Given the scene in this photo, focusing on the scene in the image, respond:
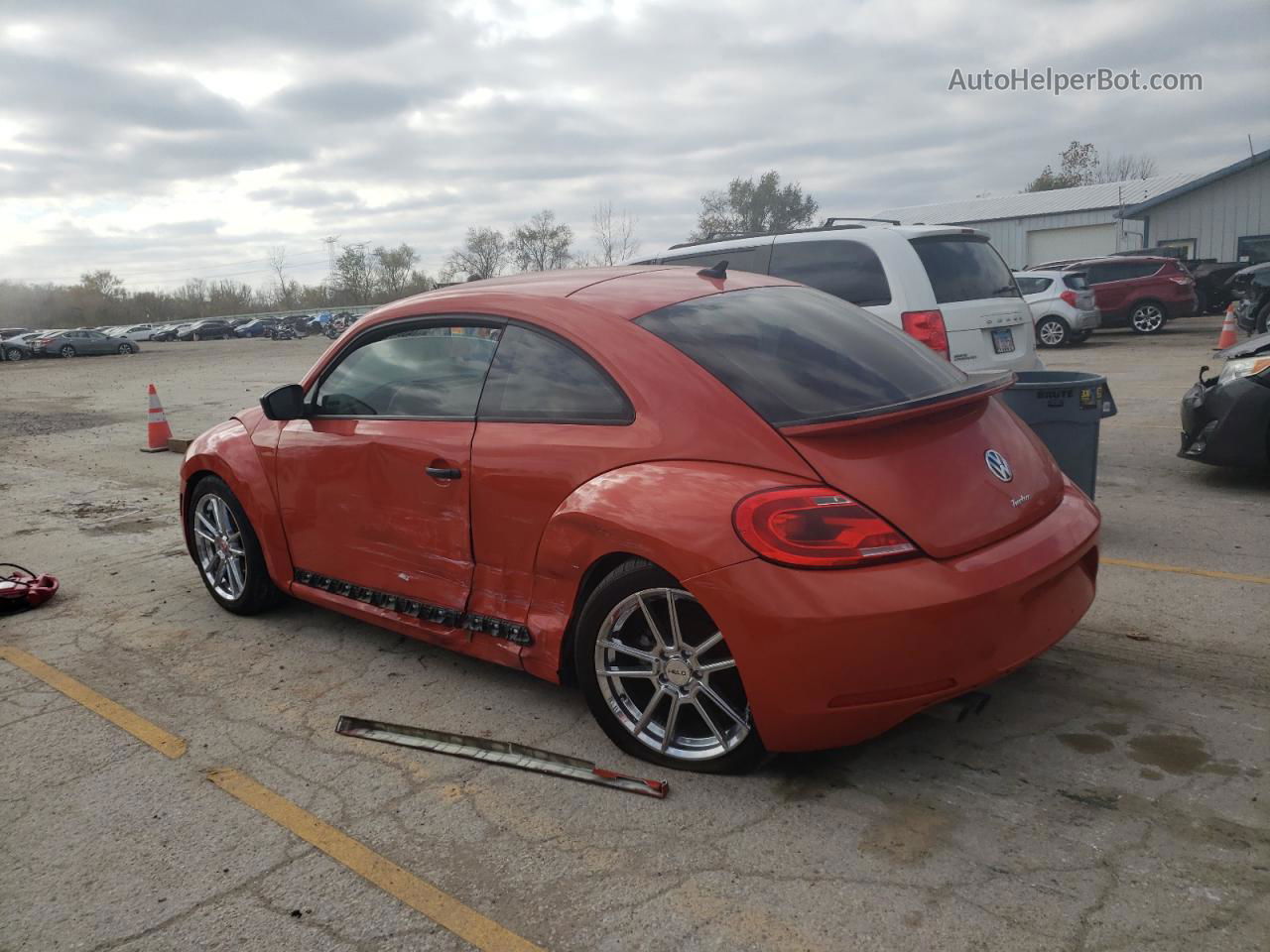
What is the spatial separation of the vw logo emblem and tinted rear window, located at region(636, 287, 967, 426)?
24cm

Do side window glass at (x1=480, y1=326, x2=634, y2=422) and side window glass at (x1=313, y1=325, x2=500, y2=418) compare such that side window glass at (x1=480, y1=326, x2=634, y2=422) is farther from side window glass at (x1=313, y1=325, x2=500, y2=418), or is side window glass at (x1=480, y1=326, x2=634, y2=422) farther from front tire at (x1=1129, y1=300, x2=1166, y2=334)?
front tire at (x1=1129, y1=300, x2=1166, y2=334)

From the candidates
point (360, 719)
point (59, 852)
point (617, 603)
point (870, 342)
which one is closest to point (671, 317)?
point (870, 342)

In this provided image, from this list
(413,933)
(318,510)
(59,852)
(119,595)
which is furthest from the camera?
(119,595)

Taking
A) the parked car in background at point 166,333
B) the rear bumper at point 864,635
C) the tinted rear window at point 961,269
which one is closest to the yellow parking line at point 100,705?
the rear bumper at point 864,635

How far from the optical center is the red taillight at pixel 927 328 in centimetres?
671

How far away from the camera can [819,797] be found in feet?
9.75

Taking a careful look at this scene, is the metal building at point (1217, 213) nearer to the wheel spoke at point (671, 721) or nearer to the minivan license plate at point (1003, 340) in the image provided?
the minivan license plate at point (1003, 340)

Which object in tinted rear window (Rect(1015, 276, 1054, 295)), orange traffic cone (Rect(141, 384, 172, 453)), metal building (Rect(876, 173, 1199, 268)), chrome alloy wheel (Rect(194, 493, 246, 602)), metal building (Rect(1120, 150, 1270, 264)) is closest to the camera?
chrome alloy wheel (Rect(194, 493, 246, 602))

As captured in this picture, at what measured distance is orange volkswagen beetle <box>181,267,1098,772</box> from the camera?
2.74 m

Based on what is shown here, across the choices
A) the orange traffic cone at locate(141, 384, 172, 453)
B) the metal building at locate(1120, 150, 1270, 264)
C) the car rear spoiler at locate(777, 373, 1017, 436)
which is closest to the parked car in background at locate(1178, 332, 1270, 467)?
the car rear spoiler at locate(777, 373, 1017, 436)

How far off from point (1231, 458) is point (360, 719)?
236 inches

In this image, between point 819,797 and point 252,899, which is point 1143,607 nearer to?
point 819,797

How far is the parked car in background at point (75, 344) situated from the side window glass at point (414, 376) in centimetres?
4659

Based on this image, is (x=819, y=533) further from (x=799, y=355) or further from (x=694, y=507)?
(x=799, y=355)
